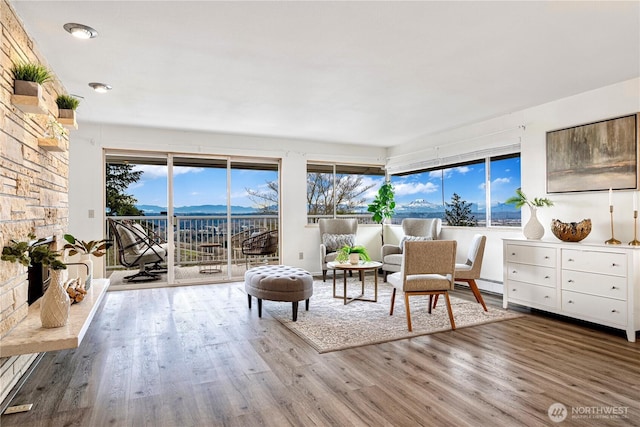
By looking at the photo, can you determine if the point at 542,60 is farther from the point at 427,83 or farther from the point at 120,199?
the point at 120,199

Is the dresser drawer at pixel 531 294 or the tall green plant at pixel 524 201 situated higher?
the tall green plant at pixel 524 201

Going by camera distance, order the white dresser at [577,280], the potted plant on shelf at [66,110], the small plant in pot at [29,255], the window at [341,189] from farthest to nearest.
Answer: the window at [341,189] → the potted plant on shelf at [66,110] → the white dresser at [577,280] → the small plant in pot at [29,255]

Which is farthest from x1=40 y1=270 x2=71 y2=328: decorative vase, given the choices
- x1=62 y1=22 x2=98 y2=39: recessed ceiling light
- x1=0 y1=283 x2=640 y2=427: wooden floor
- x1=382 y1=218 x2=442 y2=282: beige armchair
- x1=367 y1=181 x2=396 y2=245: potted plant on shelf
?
x1=367 y1=181 x2=396 y2=245: potted plant on shelf

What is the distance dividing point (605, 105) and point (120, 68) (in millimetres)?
4649

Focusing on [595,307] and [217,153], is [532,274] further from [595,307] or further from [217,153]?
[217,153]

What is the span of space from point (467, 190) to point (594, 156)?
6.38 feet

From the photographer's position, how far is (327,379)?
250 centimetres

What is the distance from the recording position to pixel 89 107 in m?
4.51

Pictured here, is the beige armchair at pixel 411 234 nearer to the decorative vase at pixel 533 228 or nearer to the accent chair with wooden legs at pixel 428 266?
the decorative vase at pixel 533 228

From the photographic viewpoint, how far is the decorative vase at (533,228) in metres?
4.14

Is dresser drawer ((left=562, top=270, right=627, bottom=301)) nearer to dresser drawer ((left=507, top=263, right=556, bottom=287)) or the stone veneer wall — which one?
dresser drawer ((left=507, top=263, right=556, bottom=287))

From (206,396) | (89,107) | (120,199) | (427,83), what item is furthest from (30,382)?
(427,83)

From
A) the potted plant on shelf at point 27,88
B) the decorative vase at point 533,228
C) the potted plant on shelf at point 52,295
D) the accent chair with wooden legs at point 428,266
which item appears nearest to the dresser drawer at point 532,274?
the decorative vase at point 533,228

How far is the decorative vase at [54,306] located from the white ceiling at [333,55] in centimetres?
172
